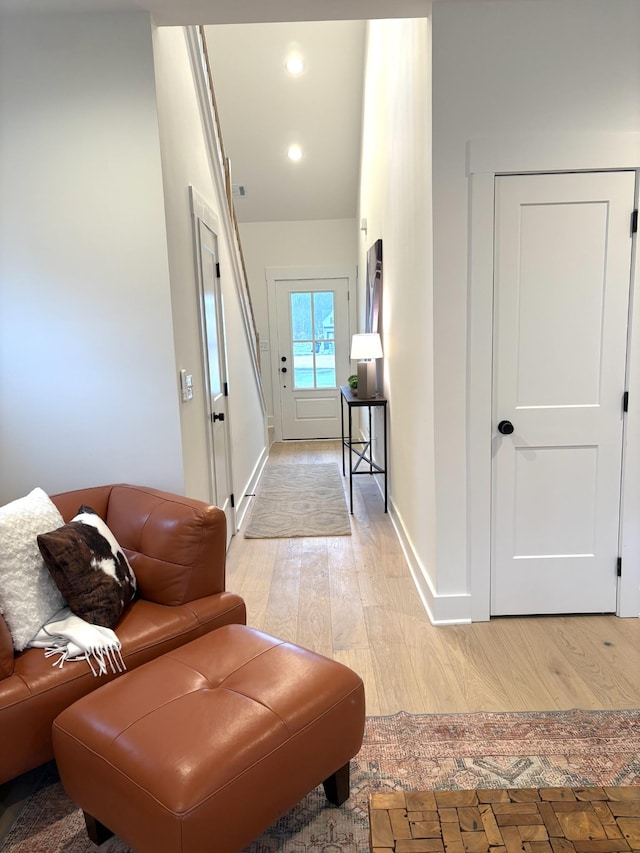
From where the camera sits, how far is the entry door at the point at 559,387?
235cm

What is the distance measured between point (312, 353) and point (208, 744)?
236 inches

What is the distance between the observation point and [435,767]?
1.71 m

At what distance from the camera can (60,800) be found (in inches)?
65.0

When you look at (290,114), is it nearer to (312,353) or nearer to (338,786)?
(312,353)

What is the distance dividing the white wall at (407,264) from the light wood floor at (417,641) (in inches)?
9.3

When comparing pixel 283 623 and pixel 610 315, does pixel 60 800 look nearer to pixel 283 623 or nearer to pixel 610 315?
pixel 283 623

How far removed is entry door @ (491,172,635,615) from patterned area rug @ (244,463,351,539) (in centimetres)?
146

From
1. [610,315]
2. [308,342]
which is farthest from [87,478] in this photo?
[308,342]

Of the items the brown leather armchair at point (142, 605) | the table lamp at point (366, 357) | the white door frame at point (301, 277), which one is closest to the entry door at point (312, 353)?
the white door frame at point (301, 277)

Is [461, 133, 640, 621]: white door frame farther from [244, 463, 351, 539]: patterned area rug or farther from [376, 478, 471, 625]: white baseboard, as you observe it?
[244, 463, 351, 539]: patterned area rug

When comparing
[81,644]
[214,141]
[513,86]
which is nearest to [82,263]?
[81,644]

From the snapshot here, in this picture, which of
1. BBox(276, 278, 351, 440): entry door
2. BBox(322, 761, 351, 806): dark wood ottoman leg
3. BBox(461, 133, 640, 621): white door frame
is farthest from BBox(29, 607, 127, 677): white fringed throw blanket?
BBox(276, 278, 351, 440): entry door

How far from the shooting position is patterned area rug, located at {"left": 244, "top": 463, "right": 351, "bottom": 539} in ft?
12.7

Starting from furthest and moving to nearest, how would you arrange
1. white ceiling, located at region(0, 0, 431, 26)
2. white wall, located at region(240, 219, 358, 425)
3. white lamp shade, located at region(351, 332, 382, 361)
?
white wall, located at region(240, 219, 358, 425) < white lamp shade, located at region(351, 332, 382, 361) < white ceiling, located at region(0, 0, 431, 26)
